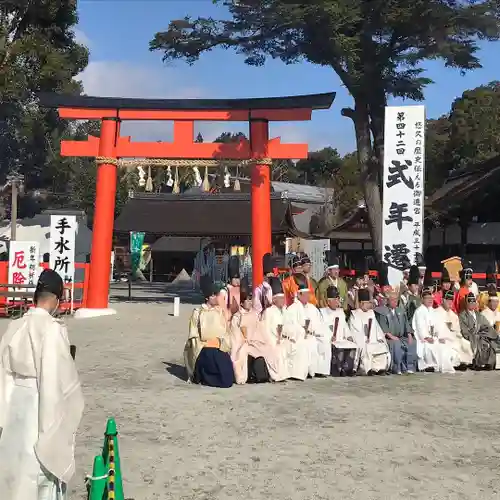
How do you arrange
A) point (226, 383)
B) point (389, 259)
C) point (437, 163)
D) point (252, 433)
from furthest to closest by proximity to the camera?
point (437, 163) → point (389, 259) → point (226, 383) → point (252, 433)

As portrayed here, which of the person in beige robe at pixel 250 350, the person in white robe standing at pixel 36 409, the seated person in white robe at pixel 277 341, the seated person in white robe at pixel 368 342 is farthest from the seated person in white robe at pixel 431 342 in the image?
the person in white robe standing at pixel 36 409

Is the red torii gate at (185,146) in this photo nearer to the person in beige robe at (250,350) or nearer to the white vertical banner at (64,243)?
the white vertical banner at (64,243)

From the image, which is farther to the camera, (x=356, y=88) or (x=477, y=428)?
(x=356, y=88)

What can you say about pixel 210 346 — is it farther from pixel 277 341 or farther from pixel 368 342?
pixel 368 342

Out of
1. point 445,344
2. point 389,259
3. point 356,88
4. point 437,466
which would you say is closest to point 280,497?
point 437,466

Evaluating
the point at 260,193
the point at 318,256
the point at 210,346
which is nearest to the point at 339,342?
the point at 210,346

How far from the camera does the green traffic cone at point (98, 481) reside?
3.22 metres

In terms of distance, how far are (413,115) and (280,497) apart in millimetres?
10092

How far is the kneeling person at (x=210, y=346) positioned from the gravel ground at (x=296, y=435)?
0.24m

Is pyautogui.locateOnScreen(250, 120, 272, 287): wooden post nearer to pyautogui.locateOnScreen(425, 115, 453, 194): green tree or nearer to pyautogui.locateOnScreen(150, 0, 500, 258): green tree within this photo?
pyautogui.locateOnScreen(150, 0, 500, 258): green tree

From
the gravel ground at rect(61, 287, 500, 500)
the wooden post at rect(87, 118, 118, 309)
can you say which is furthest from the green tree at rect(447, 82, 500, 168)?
the gravel ground at rect(61, 287, 500, 500)

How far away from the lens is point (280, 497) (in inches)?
167

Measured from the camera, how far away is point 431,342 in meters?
9.13

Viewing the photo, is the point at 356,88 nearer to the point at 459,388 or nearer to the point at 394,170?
the point at 394,170
